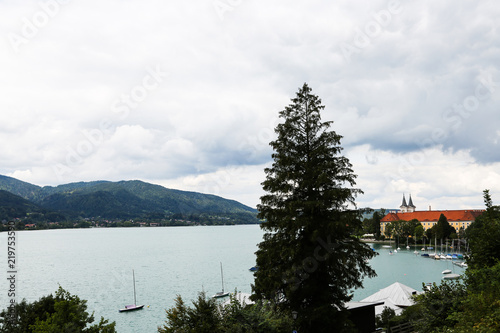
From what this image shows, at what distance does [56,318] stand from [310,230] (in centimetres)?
1182

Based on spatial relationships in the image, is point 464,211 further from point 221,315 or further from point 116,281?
point 221,315

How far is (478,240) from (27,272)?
97060 mm

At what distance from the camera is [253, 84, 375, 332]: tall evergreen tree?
58.1ft

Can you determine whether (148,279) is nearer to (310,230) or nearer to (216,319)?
(310,230)

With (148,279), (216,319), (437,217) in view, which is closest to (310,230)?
(216,319)

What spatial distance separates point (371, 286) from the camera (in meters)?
65.7

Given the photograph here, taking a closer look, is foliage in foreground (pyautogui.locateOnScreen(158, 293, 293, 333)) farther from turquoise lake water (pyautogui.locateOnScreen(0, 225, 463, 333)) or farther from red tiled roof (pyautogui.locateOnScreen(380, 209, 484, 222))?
red tiled roof (pyautogui.locateOnScreen(380, 209, 484, 222))

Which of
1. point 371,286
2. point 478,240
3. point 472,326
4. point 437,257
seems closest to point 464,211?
point 437,257

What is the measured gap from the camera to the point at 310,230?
1833 centimetres

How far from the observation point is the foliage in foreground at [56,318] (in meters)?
13.1

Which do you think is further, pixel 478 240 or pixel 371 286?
pixel 371 286

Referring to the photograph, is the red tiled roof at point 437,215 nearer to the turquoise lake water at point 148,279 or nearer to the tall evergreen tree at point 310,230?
the turquoise lake water at point 148,279

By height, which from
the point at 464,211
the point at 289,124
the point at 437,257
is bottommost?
the point at 437,257

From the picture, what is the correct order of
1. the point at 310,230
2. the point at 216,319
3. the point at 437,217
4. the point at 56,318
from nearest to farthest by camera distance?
the point at 216,319 → the point at 56,318 → the point at 310,230 → the point at 437,217
